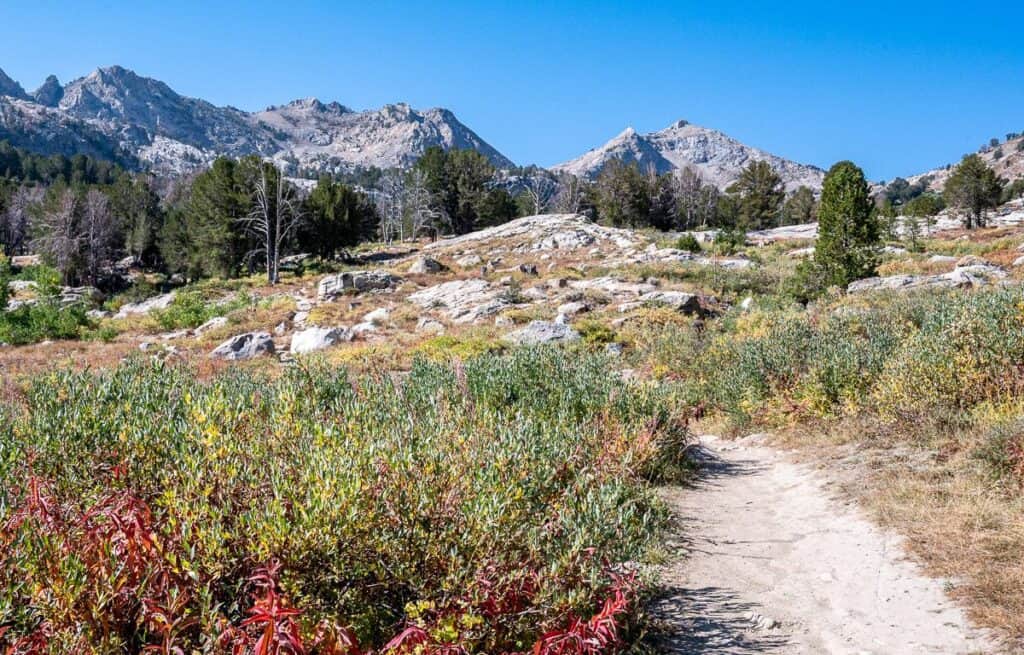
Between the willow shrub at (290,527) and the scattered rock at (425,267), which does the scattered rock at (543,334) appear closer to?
the willow shrub at (290,527)

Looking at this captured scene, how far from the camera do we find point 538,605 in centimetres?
326

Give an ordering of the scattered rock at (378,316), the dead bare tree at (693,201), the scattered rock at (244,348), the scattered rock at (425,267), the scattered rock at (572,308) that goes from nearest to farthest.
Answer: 1. the scattered rock at (244,348)
2. the scattered rock at (572,308)
3. the scattered rock at (378,316)
4. the scattered rock at (425,267)
5. the dead bare tree at (693,201)

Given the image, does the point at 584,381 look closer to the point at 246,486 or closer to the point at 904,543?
the point at 904,543

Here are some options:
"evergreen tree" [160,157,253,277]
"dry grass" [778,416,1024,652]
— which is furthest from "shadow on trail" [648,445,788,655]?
"evergreen tree" [160,157,253,277]

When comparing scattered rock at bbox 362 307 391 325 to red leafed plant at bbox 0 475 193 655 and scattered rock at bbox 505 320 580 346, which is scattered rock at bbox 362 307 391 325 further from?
red leafed plant at bbox 0 475 193 655

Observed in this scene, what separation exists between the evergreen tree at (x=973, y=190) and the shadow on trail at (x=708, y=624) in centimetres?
5988

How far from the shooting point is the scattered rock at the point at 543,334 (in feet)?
56.6

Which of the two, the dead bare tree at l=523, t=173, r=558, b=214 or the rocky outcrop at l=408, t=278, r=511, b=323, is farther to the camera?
the dead bare tree at l=523, t=173, r=558, b=214

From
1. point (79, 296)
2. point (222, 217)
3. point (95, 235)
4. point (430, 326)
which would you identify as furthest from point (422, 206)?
point (430, 326)

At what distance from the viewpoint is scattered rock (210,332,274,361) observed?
18.5 m

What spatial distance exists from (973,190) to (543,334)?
51.2 m

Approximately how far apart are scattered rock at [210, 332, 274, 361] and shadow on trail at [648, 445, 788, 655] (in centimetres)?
1639

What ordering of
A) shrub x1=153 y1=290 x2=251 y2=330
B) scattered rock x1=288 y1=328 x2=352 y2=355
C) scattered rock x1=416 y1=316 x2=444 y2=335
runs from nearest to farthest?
scattered rock x1=288 y1=328 x2=352 y2=355, scattered rock x1=416 y1=316 x2=444 y2=335, shrub x1=153 y1=290 x2=251 y2=330

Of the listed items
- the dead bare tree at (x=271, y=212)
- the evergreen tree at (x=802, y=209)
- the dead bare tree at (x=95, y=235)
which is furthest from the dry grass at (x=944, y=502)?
the evergreen tree at (x=802, y=209)
